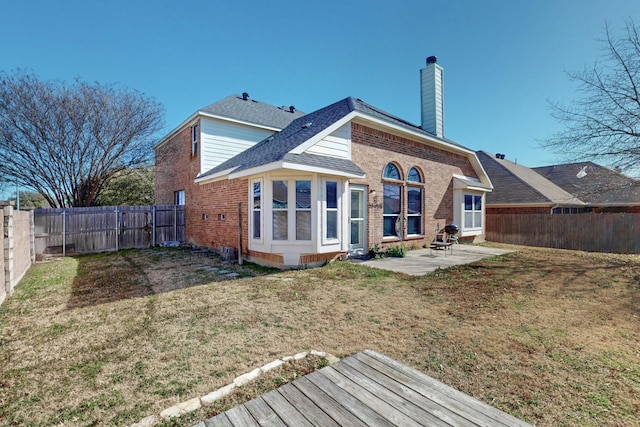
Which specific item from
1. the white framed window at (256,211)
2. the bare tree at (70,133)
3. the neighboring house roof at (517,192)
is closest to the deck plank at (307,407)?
the white framed window at (256,211)

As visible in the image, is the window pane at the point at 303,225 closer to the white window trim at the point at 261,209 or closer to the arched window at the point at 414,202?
the white window trim at the point at 261,209

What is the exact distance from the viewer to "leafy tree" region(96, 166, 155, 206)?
19587 mm

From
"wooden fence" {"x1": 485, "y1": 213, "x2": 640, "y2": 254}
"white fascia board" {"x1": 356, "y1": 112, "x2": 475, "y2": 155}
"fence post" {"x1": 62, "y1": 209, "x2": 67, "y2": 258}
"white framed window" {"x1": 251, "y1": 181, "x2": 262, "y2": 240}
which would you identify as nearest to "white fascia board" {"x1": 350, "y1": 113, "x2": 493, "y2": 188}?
"white fascia board" {"x1": 356, "y1": 112, "x2": 475, "y2": 155}

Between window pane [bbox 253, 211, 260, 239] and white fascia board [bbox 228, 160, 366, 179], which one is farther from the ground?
white fascia board [bbox 228, 160, 366, 179]

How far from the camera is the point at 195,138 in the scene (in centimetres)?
1312

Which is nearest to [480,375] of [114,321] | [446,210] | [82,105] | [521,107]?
[114,321]

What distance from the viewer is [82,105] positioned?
13602mm

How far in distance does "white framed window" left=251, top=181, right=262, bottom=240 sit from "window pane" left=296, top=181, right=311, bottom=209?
49.0 inches

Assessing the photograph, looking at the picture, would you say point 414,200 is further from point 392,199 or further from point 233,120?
point 233,120

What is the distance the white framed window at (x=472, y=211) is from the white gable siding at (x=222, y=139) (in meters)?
11.0

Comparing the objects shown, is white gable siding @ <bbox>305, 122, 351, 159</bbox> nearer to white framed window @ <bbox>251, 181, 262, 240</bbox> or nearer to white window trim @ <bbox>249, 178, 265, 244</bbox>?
white window trim @ <bbox>249, 178, 265, 244</bbox>

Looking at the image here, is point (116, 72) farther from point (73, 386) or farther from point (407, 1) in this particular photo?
point (73, 386)

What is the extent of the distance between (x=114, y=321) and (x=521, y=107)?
1608cm

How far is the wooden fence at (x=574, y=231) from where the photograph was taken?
44.1 ft
